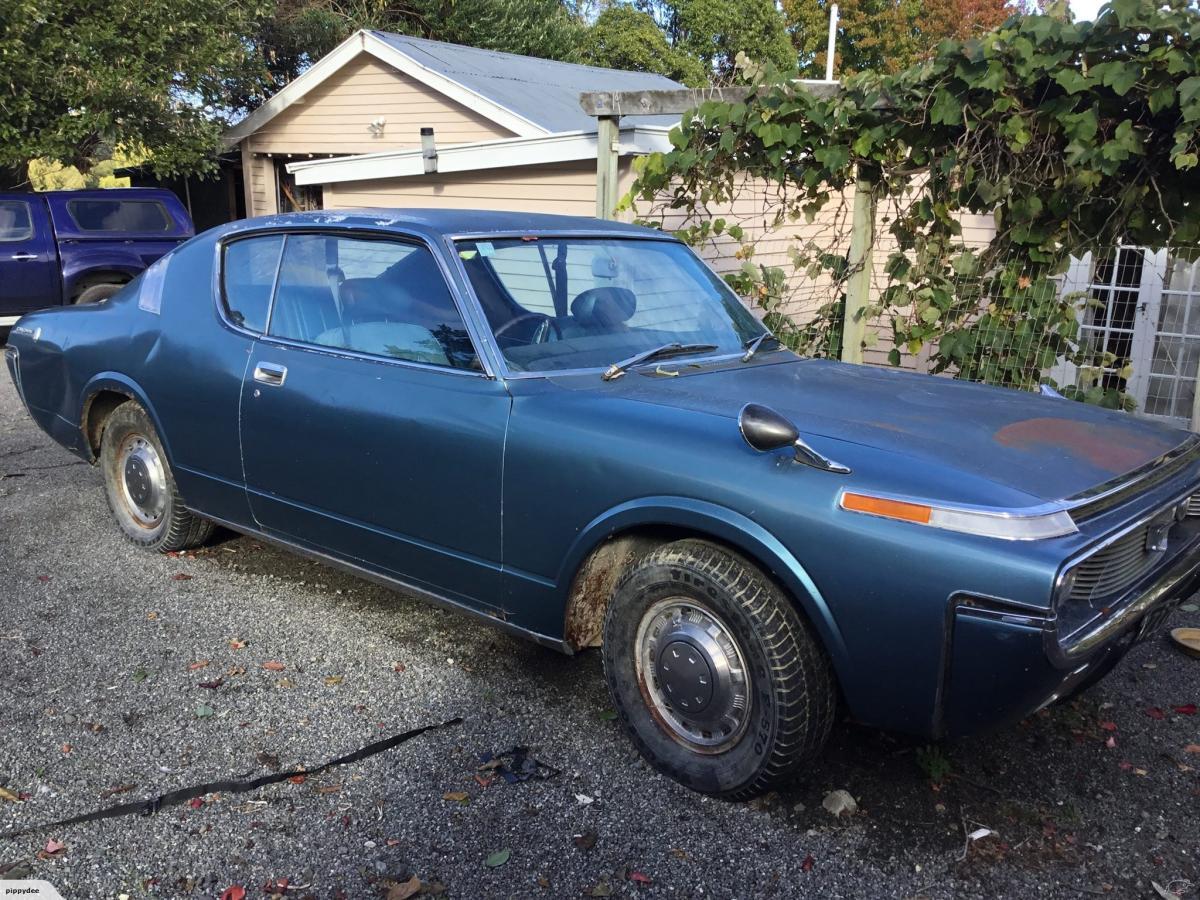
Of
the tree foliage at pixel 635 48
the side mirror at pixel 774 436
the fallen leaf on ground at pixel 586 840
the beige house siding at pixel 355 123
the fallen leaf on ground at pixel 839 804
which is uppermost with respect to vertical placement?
the tree foliage at pixel 635 48

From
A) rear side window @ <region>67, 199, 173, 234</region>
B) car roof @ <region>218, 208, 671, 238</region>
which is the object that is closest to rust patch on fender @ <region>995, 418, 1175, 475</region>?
car roof @ <region>218, 208, 671, 238</region>

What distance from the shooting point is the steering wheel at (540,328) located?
11.6ft

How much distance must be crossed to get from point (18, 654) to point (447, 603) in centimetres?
173

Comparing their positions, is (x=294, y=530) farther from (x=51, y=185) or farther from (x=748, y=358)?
(x=51, y=185)

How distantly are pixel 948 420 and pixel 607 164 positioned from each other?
473 centimetres

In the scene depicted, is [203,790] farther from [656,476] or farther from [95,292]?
[95,292]

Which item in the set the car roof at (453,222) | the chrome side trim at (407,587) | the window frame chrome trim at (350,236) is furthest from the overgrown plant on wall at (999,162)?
the chrome side trim at (407,587)

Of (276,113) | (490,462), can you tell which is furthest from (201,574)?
(276,113)

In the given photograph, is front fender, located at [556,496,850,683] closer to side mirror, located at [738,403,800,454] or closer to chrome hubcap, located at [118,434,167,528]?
side mirror, located at [738,403,800,454]

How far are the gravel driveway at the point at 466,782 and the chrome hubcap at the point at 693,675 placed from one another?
0.21 m

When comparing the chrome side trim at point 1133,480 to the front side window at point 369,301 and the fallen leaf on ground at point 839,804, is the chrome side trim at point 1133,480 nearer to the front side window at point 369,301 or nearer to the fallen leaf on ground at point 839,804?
the fallen leaf on ground at point 839,804

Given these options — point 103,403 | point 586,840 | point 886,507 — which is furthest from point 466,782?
point 103,403

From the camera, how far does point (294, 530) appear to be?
4.07 m

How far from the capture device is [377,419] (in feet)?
11.8
